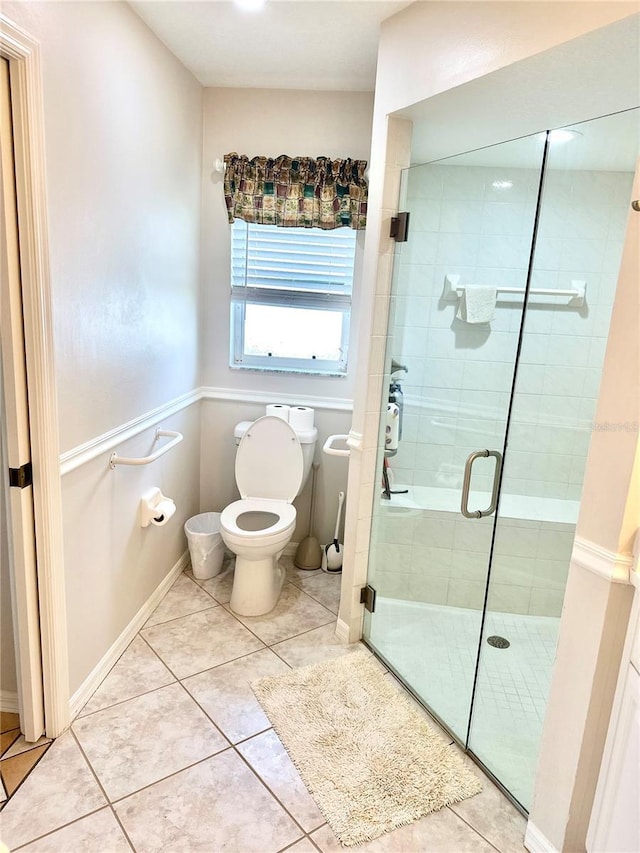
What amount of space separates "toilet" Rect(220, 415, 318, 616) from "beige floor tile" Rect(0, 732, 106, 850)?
3.38 feet

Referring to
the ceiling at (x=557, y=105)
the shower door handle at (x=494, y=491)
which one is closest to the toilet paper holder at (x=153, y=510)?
the shower door handle at (x=494, y=491)

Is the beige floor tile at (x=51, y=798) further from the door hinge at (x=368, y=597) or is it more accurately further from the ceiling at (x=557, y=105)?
the ceiling at (x=557, y=105)

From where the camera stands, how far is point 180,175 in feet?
8.64

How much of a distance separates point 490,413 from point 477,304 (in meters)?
0.47

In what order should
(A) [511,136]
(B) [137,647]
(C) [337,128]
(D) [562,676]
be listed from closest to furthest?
(D) [562,676] < (A) [511,136] < (B) [137,647] < (C) [337,128]

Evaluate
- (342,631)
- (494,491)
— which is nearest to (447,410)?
(494,491)

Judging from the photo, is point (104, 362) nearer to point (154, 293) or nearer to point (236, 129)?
point (154, 293)

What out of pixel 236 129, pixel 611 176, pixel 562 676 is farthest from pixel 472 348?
pixel 236 129

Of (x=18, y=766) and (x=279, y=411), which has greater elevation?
(x=279, y=411)

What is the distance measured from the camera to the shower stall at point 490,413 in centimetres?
201

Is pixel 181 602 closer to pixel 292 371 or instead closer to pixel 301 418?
pixel 301 418

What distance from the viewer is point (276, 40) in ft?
7.34

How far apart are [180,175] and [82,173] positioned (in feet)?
3.07

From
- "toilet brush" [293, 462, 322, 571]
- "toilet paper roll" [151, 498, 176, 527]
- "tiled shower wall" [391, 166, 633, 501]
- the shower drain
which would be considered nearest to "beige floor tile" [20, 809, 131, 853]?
"toilet paper roll" [151, 498, 176, 527]
